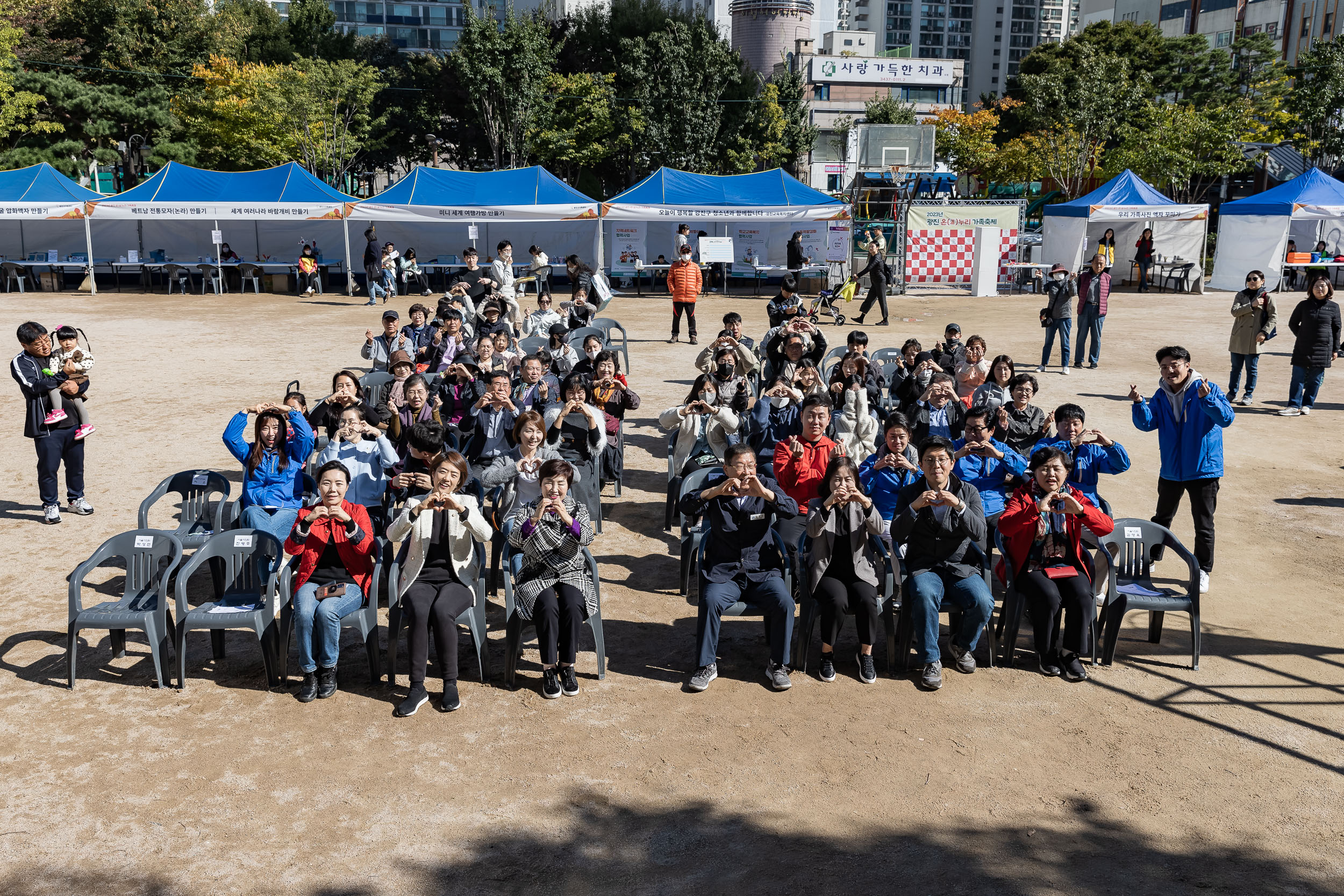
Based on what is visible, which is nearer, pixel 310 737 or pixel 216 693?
pixel 310 737

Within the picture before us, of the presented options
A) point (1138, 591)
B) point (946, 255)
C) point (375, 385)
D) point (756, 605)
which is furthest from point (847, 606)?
point (946, 255)

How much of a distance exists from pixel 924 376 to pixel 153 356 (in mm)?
12633

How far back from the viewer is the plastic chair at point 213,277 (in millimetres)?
25953

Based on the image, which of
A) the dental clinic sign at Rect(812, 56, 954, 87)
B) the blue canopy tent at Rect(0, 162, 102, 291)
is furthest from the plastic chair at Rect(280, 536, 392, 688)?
the dental clinic sign at Rect(812, 56, 954, 87)

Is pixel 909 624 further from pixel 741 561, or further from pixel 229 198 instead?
pixel 229 198

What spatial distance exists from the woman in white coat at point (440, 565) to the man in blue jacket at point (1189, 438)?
431 cm

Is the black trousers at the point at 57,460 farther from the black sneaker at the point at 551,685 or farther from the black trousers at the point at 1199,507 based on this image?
the black trousers at the point at 1199,507

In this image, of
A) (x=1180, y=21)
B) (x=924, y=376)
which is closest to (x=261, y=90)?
(x=924, y=376)

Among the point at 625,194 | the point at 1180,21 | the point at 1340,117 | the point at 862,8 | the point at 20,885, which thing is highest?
the point at 862,8

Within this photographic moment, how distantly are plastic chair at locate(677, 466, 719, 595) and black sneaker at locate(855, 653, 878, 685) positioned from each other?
1.38 m

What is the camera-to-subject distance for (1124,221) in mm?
27109

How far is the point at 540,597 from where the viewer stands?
5.61m

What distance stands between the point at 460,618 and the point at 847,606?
2.14 meters

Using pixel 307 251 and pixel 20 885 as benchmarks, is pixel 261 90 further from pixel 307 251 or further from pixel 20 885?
pixel 20 885
